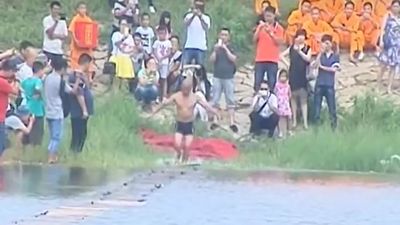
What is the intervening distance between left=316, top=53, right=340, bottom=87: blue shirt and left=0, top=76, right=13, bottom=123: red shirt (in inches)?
253

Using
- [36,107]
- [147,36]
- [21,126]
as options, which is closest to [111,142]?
[36,107]

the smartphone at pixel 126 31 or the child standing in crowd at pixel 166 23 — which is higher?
the child standing in crowd at pixel 166 23

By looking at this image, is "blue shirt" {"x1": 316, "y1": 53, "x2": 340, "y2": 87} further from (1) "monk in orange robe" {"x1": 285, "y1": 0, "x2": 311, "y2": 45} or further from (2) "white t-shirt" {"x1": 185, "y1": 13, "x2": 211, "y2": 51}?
(2) "white t-shirt" {"x1": 185, "y1": 13, "x2": 211, "y2": 51}

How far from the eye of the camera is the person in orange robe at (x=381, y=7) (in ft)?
94.3

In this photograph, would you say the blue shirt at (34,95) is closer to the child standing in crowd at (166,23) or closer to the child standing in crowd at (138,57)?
the child standing in crowd at (138,57)

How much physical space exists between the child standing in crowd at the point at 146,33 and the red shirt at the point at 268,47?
2050mm

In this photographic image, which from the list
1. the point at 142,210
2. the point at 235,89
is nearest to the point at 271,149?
the point at 235,89

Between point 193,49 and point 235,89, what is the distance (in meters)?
1.42

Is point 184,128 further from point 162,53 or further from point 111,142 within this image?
point 162,53

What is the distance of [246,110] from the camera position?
84.1 feet

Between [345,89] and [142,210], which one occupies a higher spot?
[345,89]

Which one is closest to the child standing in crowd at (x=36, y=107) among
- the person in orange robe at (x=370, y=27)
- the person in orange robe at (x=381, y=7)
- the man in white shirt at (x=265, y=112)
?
the man in white shirt at (x=265, y=112)

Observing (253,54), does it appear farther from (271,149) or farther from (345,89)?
(271,149)

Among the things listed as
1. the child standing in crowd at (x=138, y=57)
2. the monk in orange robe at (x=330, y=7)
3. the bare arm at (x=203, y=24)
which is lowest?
the child standing in crowd at (x=138, y=57)
